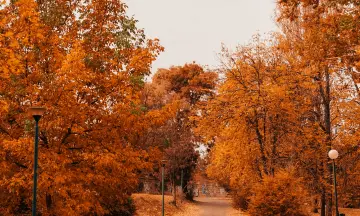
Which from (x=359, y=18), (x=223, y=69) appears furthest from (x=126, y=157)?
(x=223, y=69)

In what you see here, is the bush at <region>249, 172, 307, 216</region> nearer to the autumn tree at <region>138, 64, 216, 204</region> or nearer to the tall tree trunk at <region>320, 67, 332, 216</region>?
the tall tree trunk at <region>320, 67, 332, 216</region>

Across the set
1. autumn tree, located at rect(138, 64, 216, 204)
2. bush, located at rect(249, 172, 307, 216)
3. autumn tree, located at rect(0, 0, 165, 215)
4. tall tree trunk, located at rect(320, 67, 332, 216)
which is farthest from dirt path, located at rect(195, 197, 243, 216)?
autumn tree, located at rect(0, 0, 165, 215)

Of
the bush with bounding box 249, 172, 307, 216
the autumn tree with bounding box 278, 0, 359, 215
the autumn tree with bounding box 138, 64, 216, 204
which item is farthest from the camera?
the autumn tree with bounding box 138, 64, 216, 204

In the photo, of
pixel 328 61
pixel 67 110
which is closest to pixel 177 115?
pixel 328 61

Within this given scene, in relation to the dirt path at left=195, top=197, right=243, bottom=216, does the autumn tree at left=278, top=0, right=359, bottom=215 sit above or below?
above

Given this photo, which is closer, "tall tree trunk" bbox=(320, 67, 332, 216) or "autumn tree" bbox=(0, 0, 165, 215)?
"autumn tree" bbox=(0, 0, 165, 215)

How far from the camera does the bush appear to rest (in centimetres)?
1805

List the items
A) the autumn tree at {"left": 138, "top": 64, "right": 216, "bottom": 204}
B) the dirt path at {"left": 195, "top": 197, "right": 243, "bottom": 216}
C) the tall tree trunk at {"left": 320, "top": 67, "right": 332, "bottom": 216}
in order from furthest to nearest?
the autumn tree at {"left": 138, "top": 64, "right": 216, "bottom": 204}, the dirt path at {"left": 195, "top": 197, "right": 243, "bottom": 216}, the tall tree trunk at {"left": 320, "top": 67, "right": 332, "bottom": 216}

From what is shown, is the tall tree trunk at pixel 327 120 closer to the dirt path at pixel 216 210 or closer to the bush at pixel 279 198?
the bush at pixel 279 198

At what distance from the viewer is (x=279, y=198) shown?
18.0 meters

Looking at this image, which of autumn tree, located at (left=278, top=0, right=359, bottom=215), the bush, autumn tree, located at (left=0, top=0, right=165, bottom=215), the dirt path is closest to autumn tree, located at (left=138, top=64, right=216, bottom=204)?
the dirt path

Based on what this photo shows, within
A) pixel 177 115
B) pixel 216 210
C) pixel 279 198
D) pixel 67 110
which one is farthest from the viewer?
pixel 177 115

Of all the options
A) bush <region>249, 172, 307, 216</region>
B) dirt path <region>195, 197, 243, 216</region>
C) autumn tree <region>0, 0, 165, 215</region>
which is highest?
autumn tree <region>0, 0, 165, 215</region>

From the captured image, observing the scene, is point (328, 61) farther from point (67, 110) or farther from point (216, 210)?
point (216, 210)
